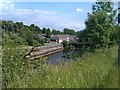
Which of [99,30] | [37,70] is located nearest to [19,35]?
[37,70]

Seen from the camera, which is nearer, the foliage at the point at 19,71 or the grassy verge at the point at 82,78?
the foliage at the point at 19,71

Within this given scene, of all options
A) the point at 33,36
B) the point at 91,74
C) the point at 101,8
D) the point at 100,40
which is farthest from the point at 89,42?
the point at 91,74

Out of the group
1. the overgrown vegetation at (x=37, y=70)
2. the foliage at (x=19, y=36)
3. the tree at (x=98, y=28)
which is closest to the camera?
the overgrown vegetation at (x=37, y=70)

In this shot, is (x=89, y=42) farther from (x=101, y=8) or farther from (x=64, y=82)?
(x=64, y=82)

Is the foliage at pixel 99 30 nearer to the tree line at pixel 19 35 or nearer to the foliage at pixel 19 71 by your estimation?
the tree line at pixel 19 35

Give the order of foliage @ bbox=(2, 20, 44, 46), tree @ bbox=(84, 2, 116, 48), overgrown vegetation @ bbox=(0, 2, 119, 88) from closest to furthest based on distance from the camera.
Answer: overgrown vegetation @ bbox=(0, 2, 119, 88), foliage @ bbox=(2, 20, 44, 46), tree @ bbox=(84, 2, 116, 48)

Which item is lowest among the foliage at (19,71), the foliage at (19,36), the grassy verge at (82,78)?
the grassy verge at (82,78)

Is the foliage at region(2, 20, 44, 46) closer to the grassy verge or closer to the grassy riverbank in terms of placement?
the grassy riverbank

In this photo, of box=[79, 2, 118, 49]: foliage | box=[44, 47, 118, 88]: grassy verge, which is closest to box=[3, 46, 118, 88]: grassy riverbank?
box=[44, 47, 118, 88]: grassy verge

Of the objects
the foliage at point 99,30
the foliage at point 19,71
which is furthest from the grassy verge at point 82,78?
the foliage at point 99,30

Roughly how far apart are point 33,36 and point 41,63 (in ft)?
4.48

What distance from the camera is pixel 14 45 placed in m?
7.84

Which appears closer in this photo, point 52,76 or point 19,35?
point 52,76

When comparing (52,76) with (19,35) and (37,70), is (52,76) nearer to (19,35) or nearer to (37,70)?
(37,70)
